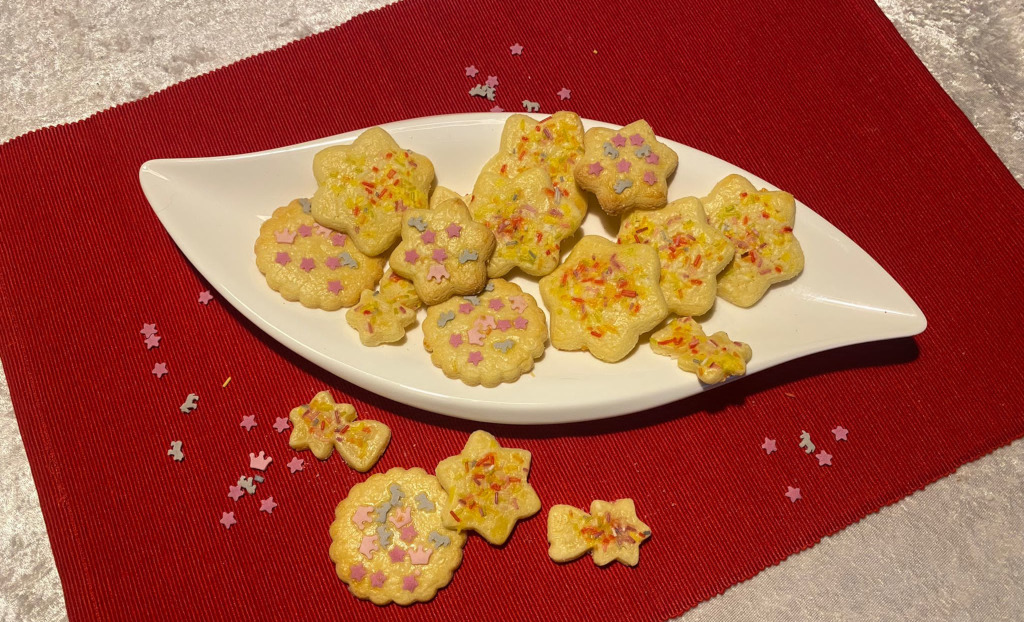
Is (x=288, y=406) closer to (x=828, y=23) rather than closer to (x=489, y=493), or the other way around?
(x=489, y=493)

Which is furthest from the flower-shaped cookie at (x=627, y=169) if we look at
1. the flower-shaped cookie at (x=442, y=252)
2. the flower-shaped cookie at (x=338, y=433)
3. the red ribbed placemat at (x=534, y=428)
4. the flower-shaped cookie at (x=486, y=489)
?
the flower-shaped cookie at (x=338, y=433)

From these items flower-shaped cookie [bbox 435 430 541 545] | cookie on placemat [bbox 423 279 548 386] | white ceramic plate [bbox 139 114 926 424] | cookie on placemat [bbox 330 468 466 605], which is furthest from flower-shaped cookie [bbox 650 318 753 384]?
cookie on placemat [bbox 330 468 466 605]

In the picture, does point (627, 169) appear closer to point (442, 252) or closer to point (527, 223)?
point (527, 223)

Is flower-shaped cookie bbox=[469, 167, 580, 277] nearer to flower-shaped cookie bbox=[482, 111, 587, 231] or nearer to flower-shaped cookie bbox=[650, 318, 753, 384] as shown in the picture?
flower-shaped cookie bbox=[482, 111, 587, 231]

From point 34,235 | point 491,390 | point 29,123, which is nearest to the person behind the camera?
point 491,390

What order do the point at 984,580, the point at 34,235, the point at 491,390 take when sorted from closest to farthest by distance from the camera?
1. the point at 491,390
2. the point at 984,580
3. the point at 34,235

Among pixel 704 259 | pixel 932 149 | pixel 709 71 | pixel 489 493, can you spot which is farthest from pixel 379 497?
pixel 932 149
